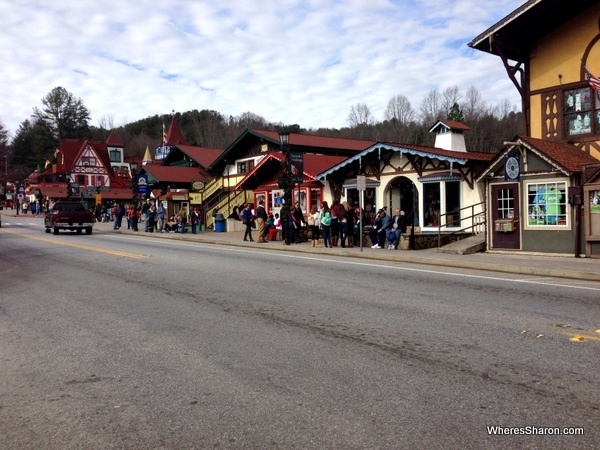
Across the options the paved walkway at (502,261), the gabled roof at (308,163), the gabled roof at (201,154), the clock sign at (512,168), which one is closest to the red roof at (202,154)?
the gabled roof at (201,154)

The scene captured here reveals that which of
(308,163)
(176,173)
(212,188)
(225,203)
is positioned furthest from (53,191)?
(308,163)

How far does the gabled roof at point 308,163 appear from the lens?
97.5 ft

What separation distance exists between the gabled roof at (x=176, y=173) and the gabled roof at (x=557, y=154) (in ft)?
96.8

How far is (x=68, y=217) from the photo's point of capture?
Result: 31359 mm

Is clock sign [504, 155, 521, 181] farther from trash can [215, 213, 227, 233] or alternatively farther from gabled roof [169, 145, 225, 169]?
gabled roof [169, 145, 225, 169]

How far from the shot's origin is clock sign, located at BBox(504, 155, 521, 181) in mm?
18109

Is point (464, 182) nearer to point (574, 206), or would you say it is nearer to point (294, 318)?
point (574, 206)

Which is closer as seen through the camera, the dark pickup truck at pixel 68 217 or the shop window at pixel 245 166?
the dark pickup truck at pixel 68 217

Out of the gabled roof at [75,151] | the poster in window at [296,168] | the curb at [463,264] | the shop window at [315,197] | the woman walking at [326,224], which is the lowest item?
the curb at [463,264]

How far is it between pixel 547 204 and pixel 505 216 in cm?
145

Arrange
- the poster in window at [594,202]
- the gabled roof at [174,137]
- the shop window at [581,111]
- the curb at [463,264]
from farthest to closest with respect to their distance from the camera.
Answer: the gabled roof at [174,137] < the shop window at [581,111] < the poster in window at [594,202] < the curb at [463,264]

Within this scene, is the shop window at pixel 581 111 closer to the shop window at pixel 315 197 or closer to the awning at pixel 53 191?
the shop window at pixel 315 197

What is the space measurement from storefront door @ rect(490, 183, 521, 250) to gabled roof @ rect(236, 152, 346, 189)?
11343 mm

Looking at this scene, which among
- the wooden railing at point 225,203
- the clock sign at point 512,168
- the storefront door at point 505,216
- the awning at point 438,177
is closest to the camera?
the clock sign at point 512,168
